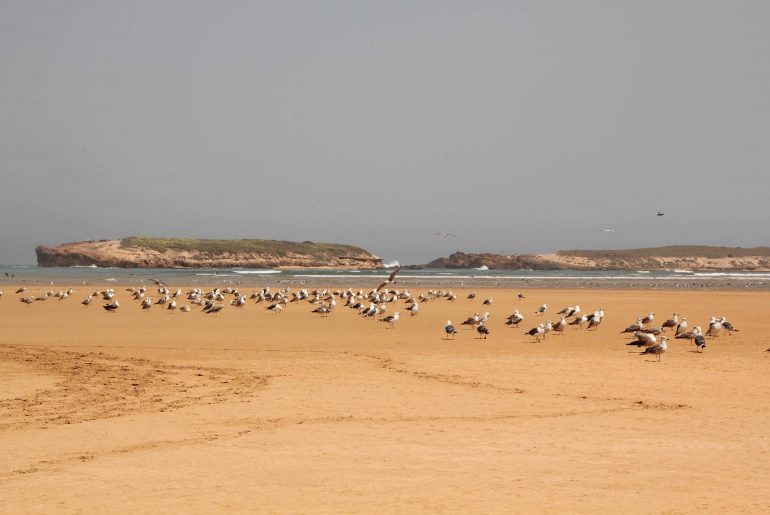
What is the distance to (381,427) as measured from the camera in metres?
11.7

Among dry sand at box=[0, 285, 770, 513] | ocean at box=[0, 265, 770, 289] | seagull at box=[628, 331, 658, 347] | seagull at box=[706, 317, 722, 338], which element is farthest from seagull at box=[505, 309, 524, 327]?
ocean at box=[0, 265, 770, 289]

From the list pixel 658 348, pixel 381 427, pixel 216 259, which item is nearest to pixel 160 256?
pixel 216 259

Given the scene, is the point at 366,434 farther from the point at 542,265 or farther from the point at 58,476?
the point at 542,265

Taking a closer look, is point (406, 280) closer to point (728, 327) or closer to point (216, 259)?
point (728, 327)

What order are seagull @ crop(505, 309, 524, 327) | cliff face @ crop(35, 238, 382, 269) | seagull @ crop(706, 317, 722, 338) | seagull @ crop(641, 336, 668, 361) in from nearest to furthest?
seagull @ crop(641, 336, 668, 361) < seagull @ crop(706, 317, 722, 338) < seagull @ crop(505, 309, 524, 327) < cliff face @ crop(35, 238, 382, 269)

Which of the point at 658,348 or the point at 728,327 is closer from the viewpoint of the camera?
the point at 658,348

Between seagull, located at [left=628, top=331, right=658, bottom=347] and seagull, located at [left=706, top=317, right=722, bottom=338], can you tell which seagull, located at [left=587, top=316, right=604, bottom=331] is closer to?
seagull, located at [left=706, top=317, right=722, bottom=338]

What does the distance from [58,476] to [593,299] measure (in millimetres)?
44315

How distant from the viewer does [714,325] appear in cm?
2561

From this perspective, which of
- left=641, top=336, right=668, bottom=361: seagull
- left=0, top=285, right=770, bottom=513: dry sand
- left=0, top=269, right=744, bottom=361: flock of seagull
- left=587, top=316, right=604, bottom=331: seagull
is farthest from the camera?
left=587, top=316, right=604, bottom=331: seagull

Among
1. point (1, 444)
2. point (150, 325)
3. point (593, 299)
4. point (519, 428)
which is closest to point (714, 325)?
point (519, 428)

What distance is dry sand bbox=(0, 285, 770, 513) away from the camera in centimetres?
824

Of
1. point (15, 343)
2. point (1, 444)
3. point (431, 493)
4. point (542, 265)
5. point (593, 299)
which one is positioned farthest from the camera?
point (542, 265)

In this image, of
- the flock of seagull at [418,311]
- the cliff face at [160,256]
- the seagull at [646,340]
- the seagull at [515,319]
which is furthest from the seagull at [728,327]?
the cliff face at [160,256]
